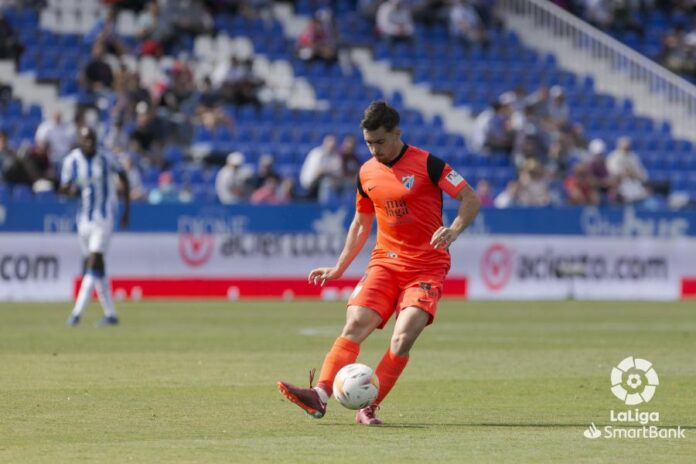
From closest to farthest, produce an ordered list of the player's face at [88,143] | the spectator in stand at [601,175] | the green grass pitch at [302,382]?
the green grass pitch at [302,382] → the player's face at [88,143] → the spectator in stand at [601,175]

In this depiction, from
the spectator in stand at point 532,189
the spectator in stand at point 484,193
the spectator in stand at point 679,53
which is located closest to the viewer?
the spectator in stand at point 484,193

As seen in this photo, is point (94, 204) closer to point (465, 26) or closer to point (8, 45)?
point (8, 45)

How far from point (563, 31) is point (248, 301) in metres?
14.2

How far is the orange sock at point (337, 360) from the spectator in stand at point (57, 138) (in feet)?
55.1

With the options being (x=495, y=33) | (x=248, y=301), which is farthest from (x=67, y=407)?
(x=495, y=33)

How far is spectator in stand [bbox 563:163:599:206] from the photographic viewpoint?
1133 inches

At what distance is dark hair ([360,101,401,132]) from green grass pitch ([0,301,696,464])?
1.97 metres

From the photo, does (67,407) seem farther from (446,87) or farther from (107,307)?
(446,87)

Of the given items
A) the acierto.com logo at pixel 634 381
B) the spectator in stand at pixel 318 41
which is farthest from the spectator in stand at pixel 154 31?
the acierto.com logo at pixel 634 381

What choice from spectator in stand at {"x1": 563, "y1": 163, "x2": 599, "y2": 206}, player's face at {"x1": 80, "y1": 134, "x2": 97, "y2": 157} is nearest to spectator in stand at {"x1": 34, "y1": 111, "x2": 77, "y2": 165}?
player's face at {"x1": 80, "y1": 134, "x2": 97, "y2": 157}

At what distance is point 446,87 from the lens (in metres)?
33.5

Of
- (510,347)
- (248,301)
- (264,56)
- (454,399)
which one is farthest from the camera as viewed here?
(264,56)

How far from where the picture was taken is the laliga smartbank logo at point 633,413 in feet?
30.2

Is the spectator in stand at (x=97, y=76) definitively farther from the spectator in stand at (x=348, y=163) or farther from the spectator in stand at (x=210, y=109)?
the spectator in stand at (x=348, y=163)
